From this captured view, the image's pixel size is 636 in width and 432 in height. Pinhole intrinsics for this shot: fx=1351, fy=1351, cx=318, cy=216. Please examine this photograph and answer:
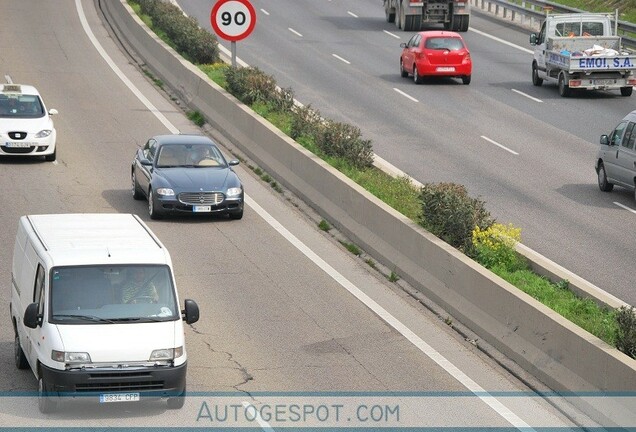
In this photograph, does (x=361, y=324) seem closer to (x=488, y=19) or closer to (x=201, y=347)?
(x=201, y=347)

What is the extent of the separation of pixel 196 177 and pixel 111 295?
432 inches

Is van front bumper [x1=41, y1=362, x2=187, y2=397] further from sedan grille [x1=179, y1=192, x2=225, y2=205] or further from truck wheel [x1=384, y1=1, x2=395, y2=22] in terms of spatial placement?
truck wheel [x1=384, y1=1, x2=395, y2=22]

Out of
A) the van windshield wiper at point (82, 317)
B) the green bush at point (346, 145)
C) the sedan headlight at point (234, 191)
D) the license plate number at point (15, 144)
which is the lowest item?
the license plate number at point (15, 144)

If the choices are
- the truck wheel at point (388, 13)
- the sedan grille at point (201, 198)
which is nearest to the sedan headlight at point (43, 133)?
the sedan grille at point (201, 198)

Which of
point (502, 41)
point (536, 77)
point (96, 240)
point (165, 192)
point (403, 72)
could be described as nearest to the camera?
point (96, 240)

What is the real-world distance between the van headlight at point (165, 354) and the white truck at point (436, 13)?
41.6 metres

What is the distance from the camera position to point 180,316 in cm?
1409

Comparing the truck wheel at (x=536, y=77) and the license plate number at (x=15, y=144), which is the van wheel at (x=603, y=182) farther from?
the truck wheel at (x=536, y=77)

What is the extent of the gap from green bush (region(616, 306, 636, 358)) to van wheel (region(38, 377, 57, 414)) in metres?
5.96

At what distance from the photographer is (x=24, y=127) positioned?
96.3 ft

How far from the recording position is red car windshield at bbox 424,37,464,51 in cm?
4275

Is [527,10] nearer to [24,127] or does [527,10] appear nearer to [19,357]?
[24,127]

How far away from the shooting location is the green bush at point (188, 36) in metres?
38.6

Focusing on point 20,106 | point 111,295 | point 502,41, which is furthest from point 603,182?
point 502,41
